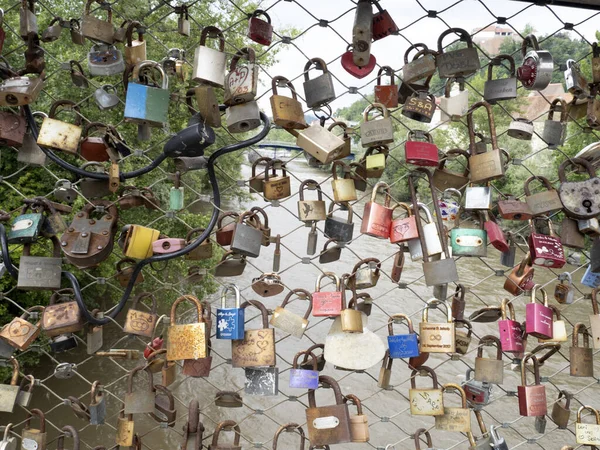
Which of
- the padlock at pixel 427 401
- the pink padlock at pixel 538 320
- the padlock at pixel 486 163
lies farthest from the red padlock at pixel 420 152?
the padlock at pixel 427 401

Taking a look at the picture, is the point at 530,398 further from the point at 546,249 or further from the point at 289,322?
the point at 289,322

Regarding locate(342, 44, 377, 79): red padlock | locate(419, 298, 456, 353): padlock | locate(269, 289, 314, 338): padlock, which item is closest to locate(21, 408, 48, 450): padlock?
locate(269, 289, 314, 338): padlock

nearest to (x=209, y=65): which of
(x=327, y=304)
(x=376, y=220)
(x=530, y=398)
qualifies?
(x=376, y=220)

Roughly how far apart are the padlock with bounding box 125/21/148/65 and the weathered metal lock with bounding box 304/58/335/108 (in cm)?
55

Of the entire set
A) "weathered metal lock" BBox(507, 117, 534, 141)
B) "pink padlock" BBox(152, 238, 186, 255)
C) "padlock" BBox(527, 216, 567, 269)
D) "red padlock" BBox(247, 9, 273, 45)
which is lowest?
"pink padlock" BBox(152, 238, 186, 255)

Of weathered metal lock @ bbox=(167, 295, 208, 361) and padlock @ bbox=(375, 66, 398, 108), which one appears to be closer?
weathered metal lock @ bbox=(167, 295, 208, 361)

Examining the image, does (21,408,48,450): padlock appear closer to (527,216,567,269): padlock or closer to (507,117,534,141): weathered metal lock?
(527,216,567,269): padlock

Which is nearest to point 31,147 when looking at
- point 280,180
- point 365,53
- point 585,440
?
point 280,180

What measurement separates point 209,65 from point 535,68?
1077 millimetres

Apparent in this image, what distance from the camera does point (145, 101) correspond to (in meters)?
1.66

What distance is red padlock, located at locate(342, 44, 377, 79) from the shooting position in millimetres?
1827

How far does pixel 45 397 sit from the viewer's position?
7.31 m

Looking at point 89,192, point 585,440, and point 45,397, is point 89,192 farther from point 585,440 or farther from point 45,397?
point 45,397

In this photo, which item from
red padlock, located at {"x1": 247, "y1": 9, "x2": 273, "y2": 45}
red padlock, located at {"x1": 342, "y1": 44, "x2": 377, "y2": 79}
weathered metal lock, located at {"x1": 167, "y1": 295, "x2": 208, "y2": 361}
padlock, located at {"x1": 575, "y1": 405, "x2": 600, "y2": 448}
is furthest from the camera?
padlock, located at {"x1": 575, "y1": 405, "x2": 600, "y2": 448}
